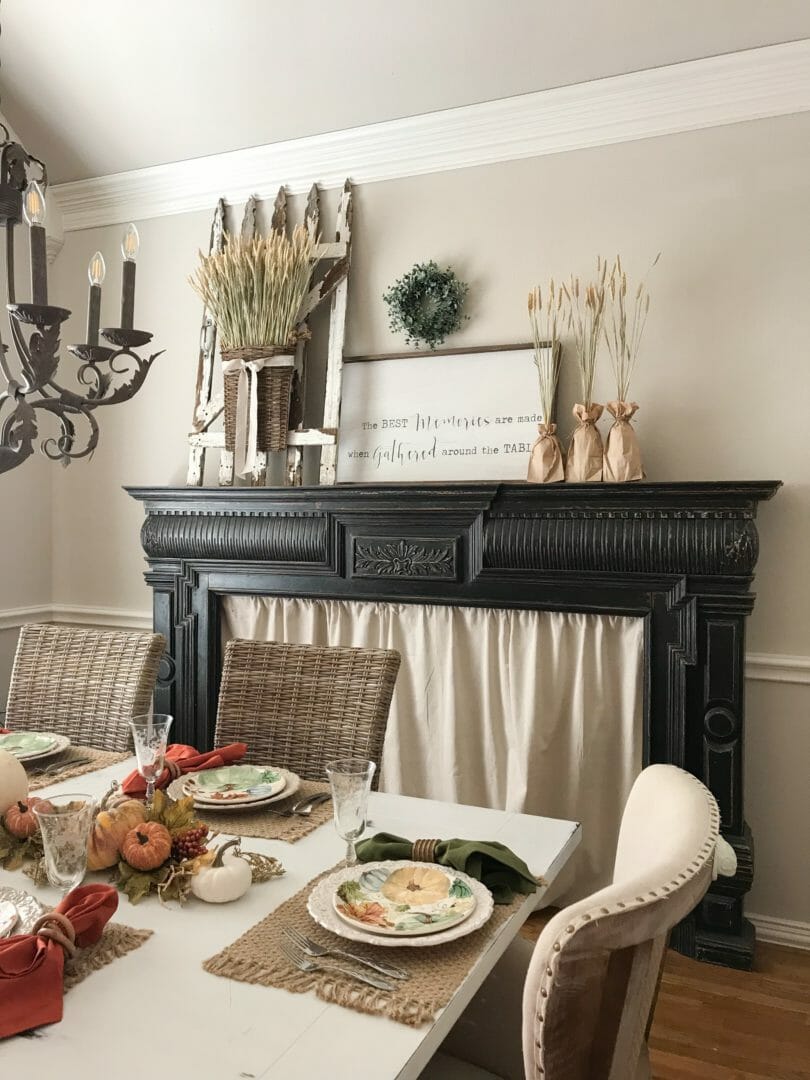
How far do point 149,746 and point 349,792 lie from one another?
40 centimetres

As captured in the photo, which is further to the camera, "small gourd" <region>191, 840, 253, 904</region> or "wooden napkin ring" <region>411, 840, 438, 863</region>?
"wooden napkin ring" <region>411, 840, 438, 863</region>

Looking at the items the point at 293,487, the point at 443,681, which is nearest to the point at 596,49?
the point at 293,487

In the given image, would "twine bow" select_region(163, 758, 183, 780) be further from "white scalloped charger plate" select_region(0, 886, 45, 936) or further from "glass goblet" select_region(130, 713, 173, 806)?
"white scalloped charger plate" select_region(0, 886, 45, 936)

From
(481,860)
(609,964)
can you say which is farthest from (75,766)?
(609,964)

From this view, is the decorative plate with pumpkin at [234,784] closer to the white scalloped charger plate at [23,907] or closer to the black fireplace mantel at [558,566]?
the white scalloped charger plate at [23,907]

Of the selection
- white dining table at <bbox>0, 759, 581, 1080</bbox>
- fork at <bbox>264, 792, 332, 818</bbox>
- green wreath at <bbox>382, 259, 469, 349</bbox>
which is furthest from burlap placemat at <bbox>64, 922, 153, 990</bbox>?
green wreath at <bbox>382, 259, 469, 349</bbox>

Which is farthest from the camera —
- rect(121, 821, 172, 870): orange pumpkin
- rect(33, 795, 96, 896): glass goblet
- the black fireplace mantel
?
the black fireplace mantel

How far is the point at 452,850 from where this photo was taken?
1285mm

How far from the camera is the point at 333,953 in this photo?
106 cm

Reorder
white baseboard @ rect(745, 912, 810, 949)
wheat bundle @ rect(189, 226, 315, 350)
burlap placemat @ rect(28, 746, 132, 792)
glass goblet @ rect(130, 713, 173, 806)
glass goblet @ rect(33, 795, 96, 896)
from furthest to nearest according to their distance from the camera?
wheat bundle @ rect(189, 226, 315, 350) → white baseboard @ rect(745, 912, 810, 949) → burlap placemat @ rect(28, 746, 132, 792) → glass goblet @ rect(130, 713, 173, 806) → glass goblet @ rect(33, 795, 96, 896)

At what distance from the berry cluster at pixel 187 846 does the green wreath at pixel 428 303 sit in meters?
2.05

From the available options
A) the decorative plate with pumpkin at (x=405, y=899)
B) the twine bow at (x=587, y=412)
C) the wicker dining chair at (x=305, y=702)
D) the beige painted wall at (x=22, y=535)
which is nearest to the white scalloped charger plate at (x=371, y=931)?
the decorative plate with pumpkin at (x=405, y=899)

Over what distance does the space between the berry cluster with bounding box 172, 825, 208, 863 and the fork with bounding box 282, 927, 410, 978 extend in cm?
22

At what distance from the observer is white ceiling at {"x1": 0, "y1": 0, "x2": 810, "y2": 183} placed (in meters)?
2.57
